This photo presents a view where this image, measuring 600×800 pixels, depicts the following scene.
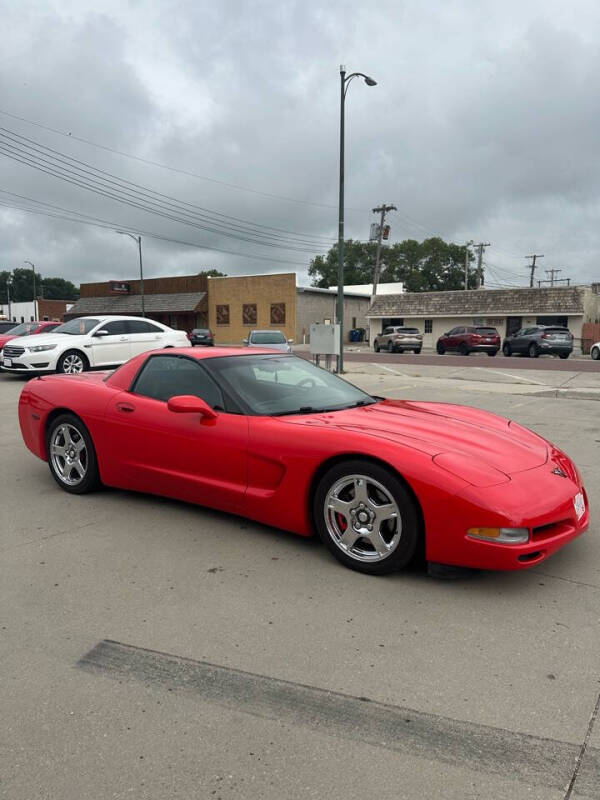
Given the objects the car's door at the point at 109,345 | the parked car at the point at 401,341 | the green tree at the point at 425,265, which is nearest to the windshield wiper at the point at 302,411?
the car's door at the point at 109,345

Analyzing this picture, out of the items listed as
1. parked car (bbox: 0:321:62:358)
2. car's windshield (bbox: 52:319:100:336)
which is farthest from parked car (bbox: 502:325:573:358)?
car's windshield (bbox: 52:319:100:336)

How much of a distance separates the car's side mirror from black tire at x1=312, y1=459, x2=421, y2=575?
3.17 ft

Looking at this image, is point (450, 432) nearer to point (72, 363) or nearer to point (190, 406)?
point (190, 406)

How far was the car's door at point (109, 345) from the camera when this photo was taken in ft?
45.8

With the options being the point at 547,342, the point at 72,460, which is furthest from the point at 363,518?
the point at 547,342

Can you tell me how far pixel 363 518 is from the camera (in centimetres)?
342

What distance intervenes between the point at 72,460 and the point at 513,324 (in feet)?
134

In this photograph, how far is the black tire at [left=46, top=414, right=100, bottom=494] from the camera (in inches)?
193

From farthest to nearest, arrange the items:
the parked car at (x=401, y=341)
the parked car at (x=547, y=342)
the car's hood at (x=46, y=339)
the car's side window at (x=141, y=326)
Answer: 1. the parked car at (x=401, y=341)
2. the parked car at (x=547, y=342)
3. the car's side window at (x=141, y=326)
4. the car's hood at (x=46, y=339)

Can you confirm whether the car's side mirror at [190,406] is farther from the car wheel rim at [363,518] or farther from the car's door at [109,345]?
the car's door at [109,345]

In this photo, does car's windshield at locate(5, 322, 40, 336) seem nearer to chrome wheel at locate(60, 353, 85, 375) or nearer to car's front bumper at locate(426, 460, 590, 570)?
chrome wheel at locate(60, 353, 85, 375)

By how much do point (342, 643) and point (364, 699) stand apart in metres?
0.41

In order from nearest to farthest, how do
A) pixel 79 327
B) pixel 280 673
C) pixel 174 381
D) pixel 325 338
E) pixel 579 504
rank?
1. pixel 280 673
2. pixel 579 504
3. pixel 174 381
4. pixel 79 327
5. pixel 325 338

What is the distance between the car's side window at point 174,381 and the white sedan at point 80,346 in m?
9.61
